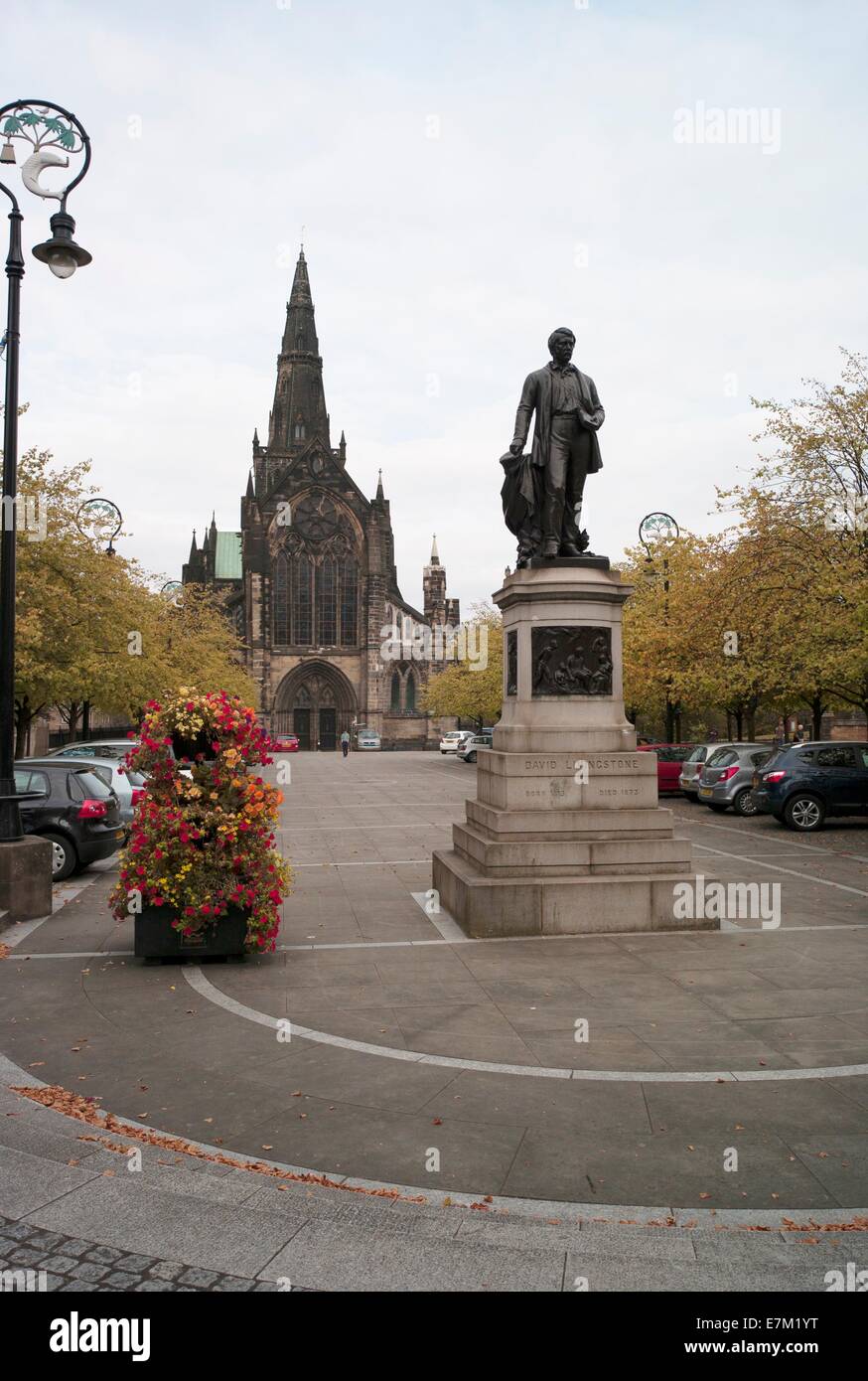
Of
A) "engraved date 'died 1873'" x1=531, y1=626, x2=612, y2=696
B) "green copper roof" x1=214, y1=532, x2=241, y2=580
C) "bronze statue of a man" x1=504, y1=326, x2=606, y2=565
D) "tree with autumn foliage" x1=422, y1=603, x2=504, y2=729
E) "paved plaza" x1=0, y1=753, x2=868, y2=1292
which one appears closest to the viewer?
"paved plaza" x1=0, y1=753, x2=868, y2=1292

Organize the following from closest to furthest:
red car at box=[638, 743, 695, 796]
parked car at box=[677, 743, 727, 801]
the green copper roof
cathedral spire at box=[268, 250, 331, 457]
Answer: parked car at box=[677, 743, 727, 801] < red car at box=[638, 743, 695, 796] < cathedral spire at box=[268, 250, 331, 457] < the green copper roof

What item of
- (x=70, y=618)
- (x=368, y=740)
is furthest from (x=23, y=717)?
(x=368, y=740)

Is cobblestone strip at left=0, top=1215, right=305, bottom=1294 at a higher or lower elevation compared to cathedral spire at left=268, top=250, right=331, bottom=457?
lower

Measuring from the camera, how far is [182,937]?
819cm

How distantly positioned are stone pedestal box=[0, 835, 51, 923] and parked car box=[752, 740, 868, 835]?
13.5 m

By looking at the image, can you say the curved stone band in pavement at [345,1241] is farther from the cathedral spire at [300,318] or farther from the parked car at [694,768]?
the cathedral spire at [300,318]

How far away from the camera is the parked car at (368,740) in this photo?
76.0 metres

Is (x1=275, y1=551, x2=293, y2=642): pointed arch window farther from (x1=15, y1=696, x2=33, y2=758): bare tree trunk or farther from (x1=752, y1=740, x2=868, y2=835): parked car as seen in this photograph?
(x1=752, y1=740, x2=868, y2=835): parked car

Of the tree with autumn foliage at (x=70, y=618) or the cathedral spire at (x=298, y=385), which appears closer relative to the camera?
the tree with autumn foliage at (x=70, y=618)

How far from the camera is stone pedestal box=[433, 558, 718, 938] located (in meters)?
9.17

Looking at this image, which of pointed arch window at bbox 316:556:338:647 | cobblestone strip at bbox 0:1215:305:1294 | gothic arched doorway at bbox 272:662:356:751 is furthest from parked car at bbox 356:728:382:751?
cobblestone strip at bbox 0:1215:305:1294

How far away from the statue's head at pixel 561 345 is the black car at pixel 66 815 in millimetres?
8207

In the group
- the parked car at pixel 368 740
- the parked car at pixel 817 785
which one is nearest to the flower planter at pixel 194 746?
the parked car at pixel 817 785
